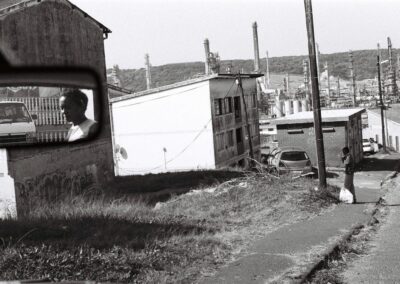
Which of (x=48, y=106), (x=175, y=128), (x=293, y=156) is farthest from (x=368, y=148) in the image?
(x=48, y=106)

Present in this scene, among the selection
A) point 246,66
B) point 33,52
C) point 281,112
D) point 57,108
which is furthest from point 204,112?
point 246,66

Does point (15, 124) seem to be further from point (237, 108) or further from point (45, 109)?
point (237, 108)

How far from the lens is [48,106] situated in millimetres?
8133

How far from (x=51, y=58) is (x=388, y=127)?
39.2 meters

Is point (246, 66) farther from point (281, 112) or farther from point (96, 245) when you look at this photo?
point (96, 245)

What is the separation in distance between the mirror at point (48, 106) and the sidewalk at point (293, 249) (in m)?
2.74

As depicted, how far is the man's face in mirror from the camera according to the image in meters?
7.02

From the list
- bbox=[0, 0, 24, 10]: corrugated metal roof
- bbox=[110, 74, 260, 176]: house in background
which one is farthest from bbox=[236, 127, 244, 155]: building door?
bbox=[0, 0, 24, 10]: corrugated metal roof

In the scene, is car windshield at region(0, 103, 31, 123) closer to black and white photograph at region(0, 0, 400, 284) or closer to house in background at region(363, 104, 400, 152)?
black and white photograph at region(0, 0, 400, 284)

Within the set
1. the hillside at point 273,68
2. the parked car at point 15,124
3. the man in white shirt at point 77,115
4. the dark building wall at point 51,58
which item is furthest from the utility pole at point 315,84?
the hillside at point 273,68

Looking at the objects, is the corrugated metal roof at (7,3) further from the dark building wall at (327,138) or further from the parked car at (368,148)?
the parked car at (368,148)

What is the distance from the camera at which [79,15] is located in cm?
2058

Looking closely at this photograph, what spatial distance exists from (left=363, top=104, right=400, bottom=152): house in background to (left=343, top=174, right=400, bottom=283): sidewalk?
119 ft

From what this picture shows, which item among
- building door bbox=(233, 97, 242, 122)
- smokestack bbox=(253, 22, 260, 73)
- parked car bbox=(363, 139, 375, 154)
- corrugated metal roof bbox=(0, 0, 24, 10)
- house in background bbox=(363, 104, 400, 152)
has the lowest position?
parked car bbox=(363, 139, 375, 154)
